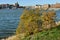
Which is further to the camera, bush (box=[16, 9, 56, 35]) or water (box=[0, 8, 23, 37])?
water (box=[0, 8, 23, 37])

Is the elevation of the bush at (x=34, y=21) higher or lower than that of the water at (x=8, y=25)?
higher

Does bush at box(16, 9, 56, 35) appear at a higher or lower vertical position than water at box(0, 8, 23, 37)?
higher

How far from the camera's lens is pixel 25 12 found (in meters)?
13.1

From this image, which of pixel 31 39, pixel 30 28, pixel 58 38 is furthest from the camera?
pixel 30 28

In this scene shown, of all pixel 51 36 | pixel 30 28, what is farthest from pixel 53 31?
pixel 30 28

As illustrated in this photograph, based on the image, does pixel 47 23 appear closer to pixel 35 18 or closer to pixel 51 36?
pixel 35 18

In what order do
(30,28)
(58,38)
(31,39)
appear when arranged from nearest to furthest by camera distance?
(58,38) < (31,39) < (30,28)

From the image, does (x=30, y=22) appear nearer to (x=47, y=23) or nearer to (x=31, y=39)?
(x=47, y=23)

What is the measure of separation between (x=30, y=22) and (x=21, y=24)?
65 centimetres

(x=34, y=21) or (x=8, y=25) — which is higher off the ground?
(x=34, y=21)

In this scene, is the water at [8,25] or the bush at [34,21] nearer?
the bush at [34,21]

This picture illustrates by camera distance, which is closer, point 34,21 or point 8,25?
point 34,21

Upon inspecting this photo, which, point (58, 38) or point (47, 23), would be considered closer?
point (58, 38)

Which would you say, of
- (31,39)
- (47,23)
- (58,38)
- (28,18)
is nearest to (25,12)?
(28,18)
